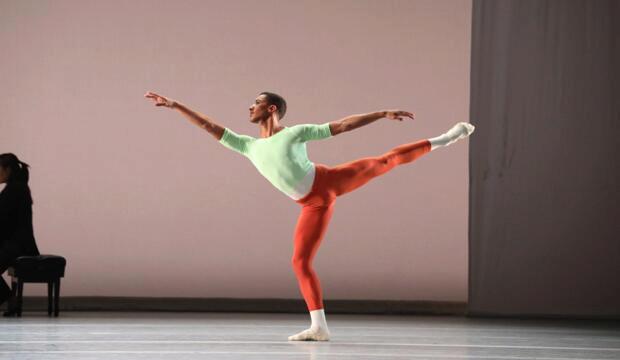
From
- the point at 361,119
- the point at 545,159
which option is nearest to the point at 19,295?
the point at 361,119

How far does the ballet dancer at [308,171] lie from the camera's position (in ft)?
17.0

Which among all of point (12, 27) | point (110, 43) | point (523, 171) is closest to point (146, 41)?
point (110, 43)

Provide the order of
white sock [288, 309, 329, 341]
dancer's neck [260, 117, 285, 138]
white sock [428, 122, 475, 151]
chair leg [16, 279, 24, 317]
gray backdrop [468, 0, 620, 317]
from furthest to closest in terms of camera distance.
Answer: gray backdrop [468, 0, 620, 317]
chair leg [16, 279, 24, 317]
white sock [428, 122, 475, 151]
dancer's neck [260, 117, 285, 138]
white sock [288, 309, 329, 341]

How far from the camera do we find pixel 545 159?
8031 millimetres

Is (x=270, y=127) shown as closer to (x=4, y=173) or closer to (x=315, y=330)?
(x=315, y=330)

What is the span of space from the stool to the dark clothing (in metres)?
0.12

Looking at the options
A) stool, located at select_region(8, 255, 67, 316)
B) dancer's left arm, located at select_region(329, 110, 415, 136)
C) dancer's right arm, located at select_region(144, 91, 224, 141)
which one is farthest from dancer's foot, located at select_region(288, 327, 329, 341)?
stool, located at select_region(8, 255, 67, 316)

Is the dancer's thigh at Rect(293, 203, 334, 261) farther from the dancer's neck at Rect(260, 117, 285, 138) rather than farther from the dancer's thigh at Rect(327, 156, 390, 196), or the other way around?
the dancer's neck at Rect(260, 117, 285, 138)

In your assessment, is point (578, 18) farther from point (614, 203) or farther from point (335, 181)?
point (335, 181)

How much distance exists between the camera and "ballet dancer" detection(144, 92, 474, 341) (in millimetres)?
5172

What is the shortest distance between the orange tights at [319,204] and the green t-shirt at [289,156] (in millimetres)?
79

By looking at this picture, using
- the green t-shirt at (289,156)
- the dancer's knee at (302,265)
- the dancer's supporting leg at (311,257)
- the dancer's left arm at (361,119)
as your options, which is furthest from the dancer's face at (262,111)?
the dancer's knee at (302,265)

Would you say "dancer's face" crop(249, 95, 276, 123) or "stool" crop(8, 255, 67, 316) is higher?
"dancer's face" crop(249, 95, 276, 123)

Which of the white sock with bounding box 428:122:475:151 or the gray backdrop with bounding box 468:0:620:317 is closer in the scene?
the white sock with bounding box 428:122:475:151
